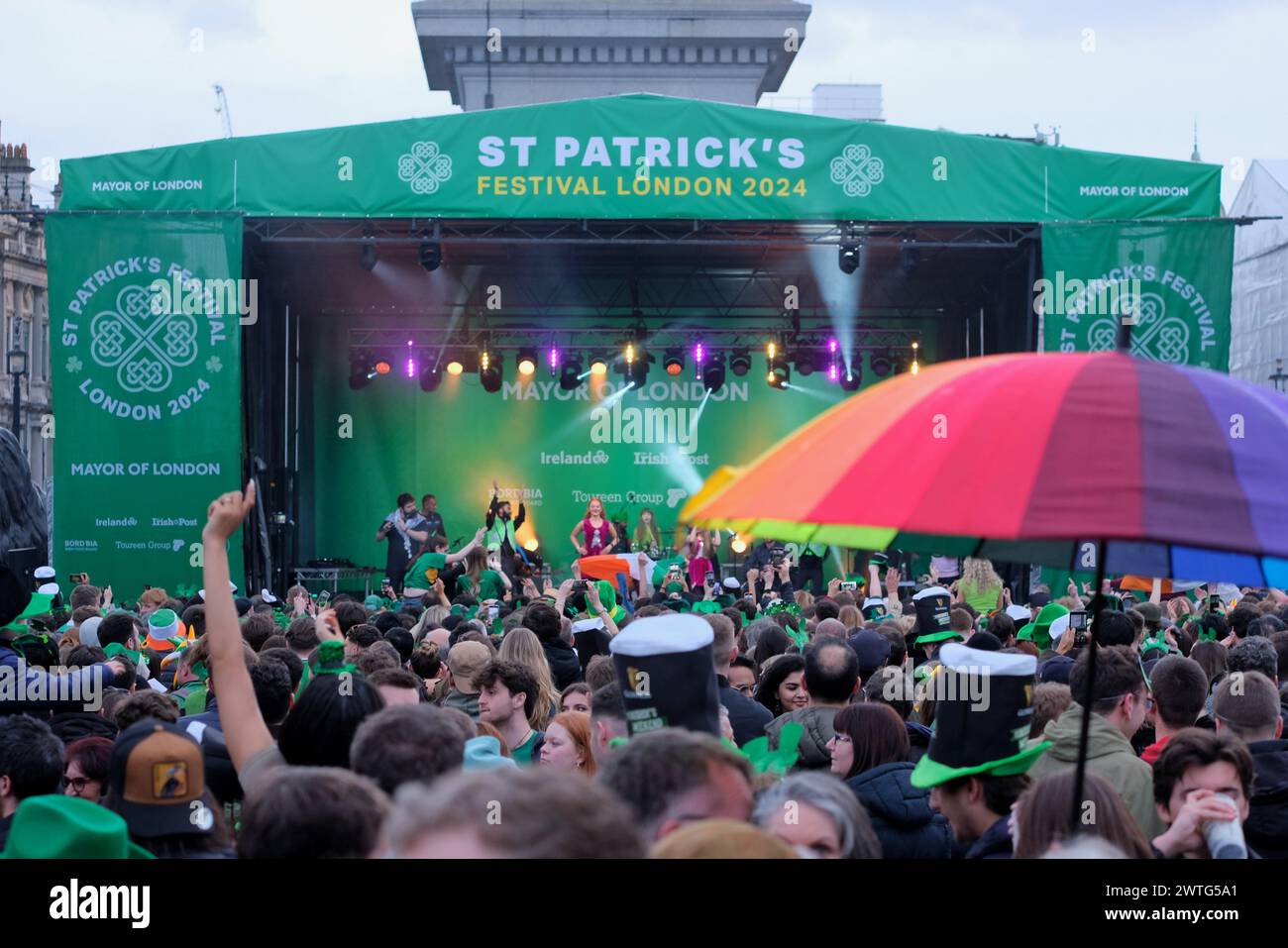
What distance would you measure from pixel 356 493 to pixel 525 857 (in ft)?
73.0

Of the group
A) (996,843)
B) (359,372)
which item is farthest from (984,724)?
(359,372)

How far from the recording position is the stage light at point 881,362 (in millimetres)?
22250

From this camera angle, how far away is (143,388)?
16891 millimetres

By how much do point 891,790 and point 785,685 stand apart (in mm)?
2030

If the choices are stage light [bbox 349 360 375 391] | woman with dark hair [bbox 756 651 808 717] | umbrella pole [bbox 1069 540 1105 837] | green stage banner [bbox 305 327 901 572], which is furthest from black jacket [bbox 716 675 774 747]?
green stage banner [bbox 305 327 901 572]

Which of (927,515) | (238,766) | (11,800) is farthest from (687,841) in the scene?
(11,800)

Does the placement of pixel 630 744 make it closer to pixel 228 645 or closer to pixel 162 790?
pixel 162 790

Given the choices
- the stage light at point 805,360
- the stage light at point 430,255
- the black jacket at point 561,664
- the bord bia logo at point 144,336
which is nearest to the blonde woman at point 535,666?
the black jacket at point 561,664

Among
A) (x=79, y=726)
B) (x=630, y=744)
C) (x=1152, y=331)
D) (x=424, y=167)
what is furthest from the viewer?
(x=1152, y=331)

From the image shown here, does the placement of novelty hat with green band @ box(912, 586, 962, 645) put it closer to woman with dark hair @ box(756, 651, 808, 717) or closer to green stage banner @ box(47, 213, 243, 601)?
woman with dark hair @ box(756, 651, 808, 717)

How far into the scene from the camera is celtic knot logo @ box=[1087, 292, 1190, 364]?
17.2 meters

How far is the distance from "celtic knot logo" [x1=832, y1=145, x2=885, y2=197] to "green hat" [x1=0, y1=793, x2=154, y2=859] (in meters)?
15.5

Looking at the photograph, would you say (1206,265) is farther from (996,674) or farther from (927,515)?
(927,515)
